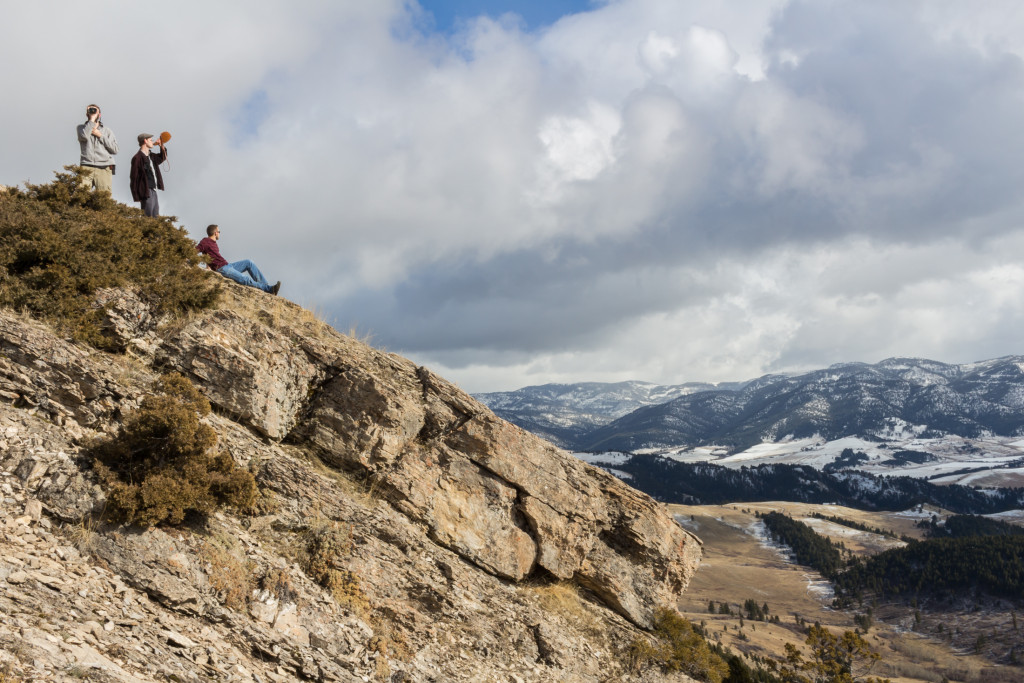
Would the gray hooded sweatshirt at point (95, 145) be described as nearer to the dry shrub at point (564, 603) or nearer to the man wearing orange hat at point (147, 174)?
the man wearing orange hat at point (147, 174)

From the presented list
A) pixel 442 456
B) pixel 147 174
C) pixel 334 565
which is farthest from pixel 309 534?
pixel 147 174

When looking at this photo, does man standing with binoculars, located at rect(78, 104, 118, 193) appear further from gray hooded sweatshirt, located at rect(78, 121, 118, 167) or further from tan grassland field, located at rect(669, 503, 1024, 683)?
tan grassland field, located at rect(669, 503, 1024, 683)

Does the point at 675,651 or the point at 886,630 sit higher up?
the point at 675,651

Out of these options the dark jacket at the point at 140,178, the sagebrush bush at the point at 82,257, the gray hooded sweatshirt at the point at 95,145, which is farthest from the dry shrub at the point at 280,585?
the gray hooded sweatshirt at the point at 95,145

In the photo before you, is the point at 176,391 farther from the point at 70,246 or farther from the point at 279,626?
the point at 279,626

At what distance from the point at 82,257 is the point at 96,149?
650 centimetres

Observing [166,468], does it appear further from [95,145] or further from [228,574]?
[95,145]

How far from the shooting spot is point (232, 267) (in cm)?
2122

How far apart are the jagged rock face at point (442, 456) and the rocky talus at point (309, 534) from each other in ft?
0.24

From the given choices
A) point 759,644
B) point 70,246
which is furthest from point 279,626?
point 759,644

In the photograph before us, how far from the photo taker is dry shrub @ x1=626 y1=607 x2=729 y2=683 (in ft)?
68.1

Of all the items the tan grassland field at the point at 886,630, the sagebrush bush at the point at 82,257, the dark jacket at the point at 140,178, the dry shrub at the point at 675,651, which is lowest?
the tan grassland field at the point at 886,630

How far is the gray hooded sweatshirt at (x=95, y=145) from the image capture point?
2006 centimetres

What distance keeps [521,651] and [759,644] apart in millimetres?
136638
